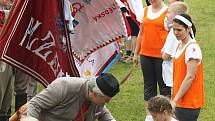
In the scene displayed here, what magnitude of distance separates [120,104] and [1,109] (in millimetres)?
2135

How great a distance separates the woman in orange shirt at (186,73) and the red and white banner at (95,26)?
0.89 m

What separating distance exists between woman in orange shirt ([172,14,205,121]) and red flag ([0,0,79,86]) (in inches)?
44.6

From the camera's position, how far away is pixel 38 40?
5.81 metres

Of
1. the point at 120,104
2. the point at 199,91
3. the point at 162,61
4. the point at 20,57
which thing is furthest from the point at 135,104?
the point at 20,57

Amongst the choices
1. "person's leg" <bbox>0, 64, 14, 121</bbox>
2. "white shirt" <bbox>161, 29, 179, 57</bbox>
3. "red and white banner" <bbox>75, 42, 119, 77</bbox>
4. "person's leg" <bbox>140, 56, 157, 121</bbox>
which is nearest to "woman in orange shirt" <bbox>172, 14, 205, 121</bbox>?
"white shirt" <bbox>161, 29, 179, 57</bbox>

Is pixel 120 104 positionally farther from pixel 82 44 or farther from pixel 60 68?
pixel 60 68

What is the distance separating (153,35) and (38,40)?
2.44m

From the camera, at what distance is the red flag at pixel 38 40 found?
5652mm

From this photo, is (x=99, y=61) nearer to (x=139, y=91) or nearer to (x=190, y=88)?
(x=190, y=88)

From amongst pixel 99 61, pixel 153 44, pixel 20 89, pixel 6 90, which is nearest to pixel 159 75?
pixel 153 44

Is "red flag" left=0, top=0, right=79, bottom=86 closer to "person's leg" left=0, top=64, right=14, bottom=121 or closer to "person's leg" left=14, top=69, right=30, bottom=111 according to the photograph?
"person's leg" left=0, top=64, right=14, bottom=121

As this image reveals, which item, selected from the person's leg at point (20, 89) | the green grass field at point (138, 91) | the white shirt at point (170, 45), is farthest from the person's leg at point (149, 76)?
the person's leg at point (20, 89)

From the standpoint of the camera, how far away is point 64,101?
5039 millimetres

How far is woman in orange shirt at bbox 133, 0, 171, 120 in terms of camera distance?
25.5 feet
